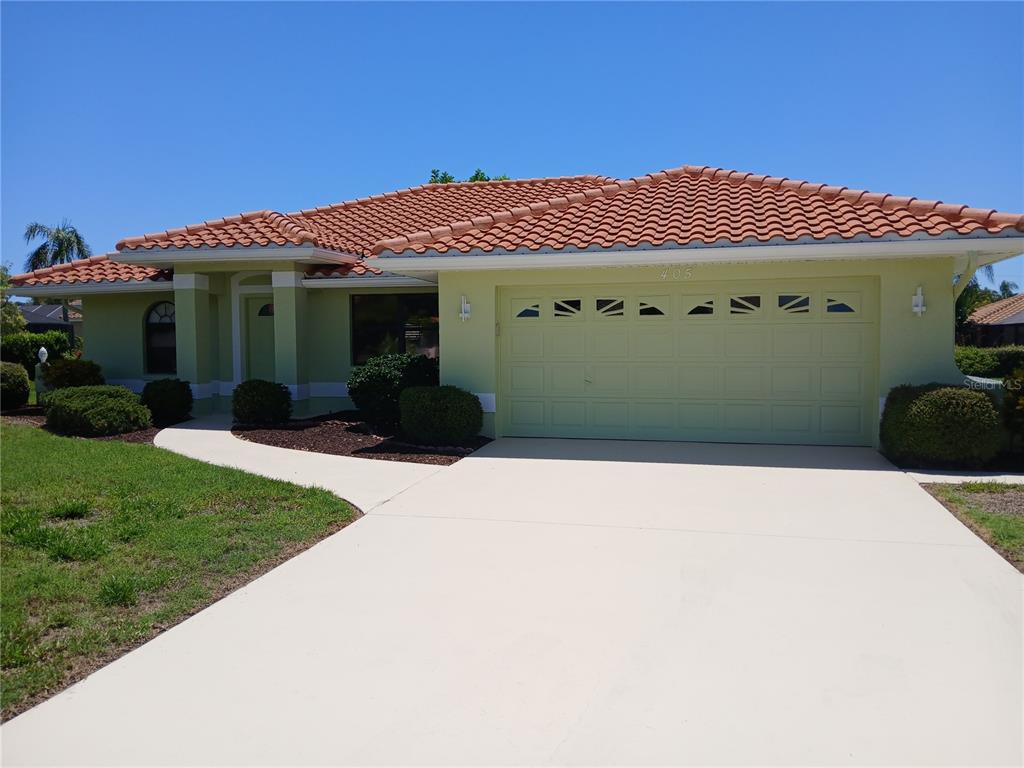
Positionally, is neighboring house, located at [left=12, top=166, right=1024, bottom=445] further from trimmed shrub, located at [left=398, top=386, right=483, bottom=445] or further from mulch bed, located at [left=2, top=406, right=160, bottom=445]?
mulch bed, located at [left=2, top=406, right=160, bottom=445]

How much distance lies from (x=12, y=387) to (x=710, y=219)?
1571 cm

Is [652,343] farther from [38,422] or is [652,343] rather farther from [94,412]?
[38,422]

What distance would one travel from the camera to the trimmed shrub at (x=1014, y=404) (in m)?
9.44

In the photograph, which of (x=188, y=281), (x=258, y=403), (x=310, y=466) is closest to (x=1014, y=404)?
(x=310, y=466)

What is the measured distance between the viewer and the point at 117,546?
19.7 ft

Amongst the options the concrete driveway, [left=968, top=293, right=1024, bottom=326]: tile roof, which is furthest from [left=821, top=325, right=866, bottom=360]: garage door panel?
[left=968, top=293, right=1024, bottom=326]: tile roof

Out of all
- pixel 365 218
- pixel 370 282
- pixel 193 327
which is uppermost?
pixel 365 218

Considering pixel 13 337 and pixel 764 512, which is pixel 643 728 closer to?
pixel 764 512

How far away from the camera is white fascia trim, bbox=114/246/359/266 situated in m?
13.6

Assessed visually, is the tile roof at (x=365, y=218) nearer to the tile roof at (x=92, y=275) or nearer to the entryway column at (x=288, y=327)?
the entryway column at (x=288, y=327)

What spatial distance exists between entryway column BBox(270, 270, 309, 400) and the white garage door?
15.7 feet

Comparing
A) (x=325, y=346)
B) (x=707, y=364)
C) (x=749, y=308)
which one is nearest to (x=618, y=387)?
(x=707, y=364)

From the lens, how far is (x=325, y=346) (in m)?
15.4

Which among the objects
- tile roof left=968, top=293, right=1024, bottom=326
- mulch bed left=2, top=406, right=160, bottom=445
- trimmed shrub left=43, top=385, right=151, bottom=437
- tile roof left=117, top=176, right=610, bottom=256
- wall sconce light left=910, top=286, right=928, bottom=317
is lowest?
mulch bed left=2, top=406, right=160, bottom=445
